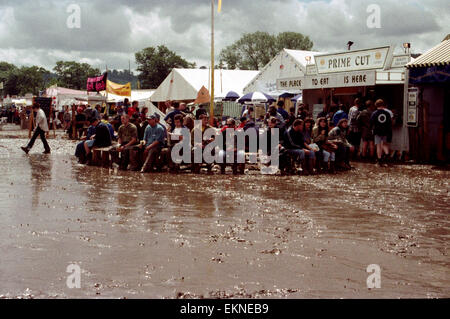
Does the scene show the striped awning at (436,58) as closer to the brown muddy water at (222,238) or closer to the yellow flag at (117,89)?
the brown muddy water at (222,238)

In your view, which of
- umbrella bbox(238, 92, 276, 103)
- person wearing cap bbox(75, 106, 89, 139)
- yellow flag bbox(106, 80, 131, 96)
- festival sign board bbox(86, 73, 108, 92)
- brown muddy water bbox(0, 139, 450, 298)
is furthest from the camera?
yellow flag bbox(106, 80, 131, 96)

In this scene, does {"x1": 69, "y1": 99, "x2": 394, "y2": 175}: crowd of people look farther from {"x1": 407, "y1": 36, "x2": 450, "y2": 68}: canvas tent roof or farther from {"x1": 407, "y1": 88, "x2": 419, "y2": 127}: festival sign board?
{"x1": 407, "y1": 36, "x2": 450, "y2": 68}: canvas tent roof

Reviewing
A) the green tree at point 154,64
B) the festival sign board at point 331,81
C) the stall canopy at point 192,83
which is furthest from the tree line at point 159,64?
the festival sign board at point 331,81

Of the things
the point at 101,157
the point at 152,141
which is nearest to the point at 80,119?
the point at 101,157

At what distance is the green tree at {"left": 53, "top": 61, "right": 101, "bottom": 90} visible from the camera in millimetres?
108875

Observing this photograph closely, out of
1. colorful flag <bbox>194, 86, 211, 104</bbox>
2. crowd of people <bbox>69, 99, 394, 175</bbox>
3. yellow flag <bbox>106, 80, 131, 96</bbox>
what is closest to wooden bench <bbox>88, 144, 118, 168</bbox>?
crowd of people <bbox>69, 99, 394, 175</bbox>

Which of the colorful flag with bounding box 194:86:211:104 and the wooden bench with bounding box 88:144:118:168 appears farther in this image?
the colorful flag with bounding box 194:86:211:104

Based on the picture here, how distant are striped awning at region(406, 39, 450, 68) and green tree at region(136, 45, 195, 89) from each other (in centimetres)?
8730

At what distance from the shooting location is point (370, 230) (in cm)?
728

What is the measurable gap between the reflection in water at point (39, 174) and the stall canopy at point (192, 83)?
19.2 metres

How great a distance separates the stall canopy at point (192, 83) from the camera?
36.6 meters

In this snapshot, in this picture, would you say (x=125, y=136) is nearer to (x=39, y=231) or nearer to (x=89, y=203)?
(x=89, y=203)

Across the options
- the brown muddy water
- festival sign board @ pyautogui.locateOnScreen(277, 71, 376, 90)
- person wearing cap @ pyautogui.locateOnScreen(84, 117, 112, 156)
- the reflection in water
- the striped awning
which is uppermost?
the striped awning
